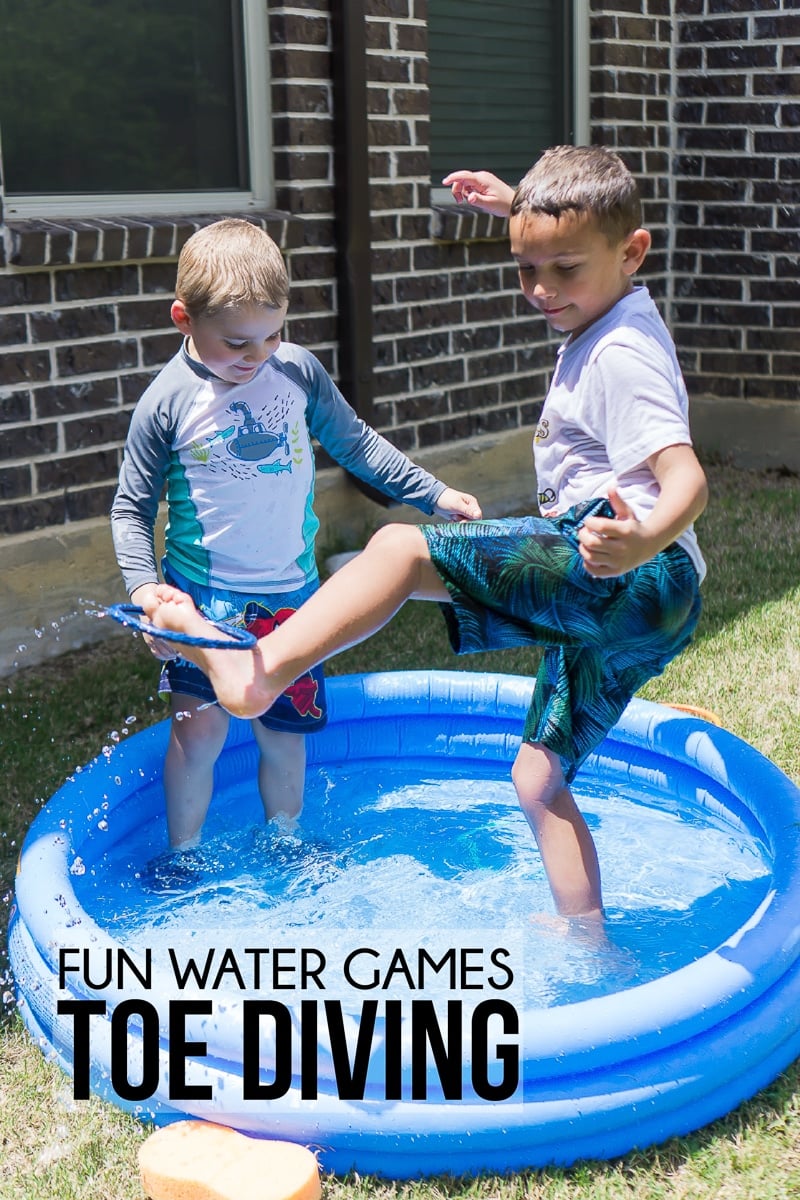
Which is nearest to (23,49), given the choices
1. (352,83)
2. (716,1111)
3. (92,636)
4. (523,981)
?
(352,83)

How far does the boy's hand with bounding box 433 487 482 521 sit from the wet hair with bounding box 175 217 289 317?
1.91ft

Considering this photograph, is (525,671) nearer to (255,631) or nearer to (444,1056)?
(255,631)

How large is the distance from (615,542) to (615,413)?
12.3 inches

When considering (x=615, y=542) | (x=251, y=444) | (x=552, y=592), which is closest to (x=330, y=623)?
(x=552, y=592)

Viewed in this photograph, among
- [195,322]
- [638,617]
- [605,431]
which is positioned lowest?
[638,617]

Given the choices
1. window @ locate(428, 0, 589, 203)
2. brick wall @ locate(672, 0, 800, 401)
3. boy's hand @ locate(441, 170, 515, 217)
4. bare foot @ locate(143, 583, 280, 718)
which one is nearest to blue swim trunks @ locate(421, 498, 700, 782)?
bare foot @ locate(143, 583, 280, 718)

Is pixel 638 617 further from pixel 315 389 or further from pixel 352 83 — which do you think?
pixel 352 83

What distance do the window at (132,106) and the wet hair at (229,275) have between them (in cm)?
203

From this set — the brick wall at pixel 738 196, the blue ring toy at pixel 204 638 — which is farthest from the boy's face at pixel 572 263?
the brick wall at pixel 738 196

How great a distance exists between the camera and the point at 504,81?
22.0 ft

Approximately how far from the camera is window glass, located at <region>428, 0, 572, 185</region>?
6336 millimetres

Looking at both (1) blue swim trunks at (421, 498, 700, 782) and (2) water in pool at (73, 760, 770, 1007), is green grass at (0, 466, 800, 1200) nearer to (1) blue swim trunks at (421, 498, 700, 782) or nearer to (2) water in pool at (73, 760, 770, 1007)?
(2) water in pool at (73, 760, 770, 1007)

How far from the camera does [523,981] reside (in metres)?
2.77

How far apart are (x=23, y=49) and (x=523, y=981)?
11.7 feet
